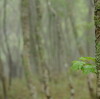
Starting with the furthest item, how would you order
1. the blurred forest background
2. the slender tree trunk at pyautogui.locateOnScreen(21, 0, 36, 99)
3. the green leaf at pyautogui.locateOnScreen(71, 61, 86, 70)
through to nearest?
1. the blurred forest background
2. the slender tree trunk at pyautogui.locateOnScreen(21, 0, 36, 99)
3. the green leaf at pyautogui.locateOnScreen(71, 61, 86, 70)

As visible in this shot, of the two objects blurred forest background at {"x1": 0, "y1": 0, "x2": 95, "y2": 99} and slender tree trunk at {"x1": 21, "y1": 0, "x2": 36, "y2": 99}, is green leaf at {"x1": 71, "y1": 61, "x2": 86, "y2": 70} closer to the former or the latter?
blurred forest background at {"x1": 0, "y1": 0, "x2": 95, "y2": 99}

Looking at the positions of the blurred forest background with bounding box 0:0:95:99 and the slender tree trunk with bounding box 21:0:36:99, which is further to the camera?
the blurred forest background with bounding box 0:0:95:99

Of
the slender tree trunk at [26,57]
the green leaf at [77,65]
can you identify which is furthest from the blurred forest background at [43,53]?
the green leaf at [77,65]

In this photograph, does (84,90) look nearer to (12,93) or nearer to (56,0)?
(12,93)

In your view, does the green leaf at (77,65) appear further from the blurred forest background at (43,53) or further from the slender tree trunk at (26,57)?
the slender tree trunk at (26,57)

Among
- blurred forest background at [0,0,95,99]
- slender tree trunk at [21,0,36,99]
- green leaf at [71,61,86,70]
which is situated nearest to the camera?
green leaf at [71,61,86,70]

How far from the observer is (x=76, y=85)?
16938mm

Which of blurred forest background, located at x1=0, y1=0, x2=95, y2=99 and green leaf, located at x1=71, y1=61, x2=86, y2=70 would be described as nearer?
green leaf, located at x1=71, y1=61, x2=86, y2=70

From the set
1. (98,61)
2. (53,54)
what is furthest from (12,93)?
(98,61)

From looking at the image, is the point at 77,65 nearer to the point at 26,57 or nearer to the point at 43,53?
the point at 26,57

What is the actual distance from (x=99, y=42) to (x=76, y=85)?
13.8 metres

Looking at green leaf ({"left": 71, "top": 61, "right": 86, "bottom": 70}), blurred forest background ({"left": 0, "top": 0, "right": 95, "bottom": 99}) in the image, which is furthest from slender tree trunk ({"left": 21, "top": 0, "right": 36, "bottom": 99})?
green leaf ({"left": 71, "top": 61, "right": 86, "bottom": 70})

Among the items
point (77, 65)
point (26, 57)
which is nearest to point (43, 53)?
point (26, 57)

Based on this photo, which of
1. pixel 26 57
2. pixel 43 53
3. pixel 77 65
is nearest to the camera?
pixel 77 65
